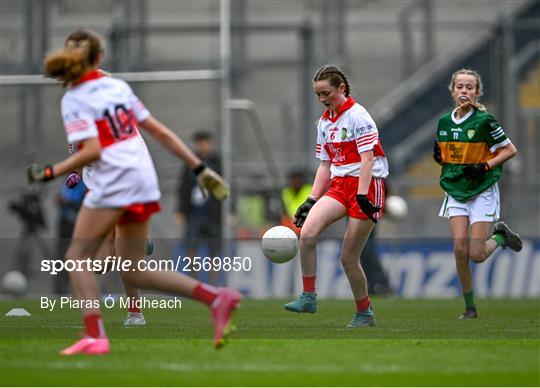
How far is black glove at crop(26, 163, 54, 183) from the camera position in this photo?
7.96 metres

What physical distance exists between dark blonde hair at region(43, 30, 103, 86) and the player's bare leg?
2874 millimetres

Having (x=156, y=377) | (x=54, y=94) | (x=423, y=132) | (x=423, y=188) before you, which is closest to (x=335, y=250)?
(x=423, y=188)

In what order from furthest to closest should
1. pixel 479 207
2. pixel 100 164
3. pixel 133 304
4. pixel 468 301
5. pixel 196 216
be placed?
pixel 196 216, pixel 468 301, pixel 479 207, pixel 133 304, pixel 100 164

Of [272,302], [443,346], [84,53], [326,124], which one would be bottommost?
[272,302]

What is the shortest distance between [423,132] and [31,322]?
1109cm

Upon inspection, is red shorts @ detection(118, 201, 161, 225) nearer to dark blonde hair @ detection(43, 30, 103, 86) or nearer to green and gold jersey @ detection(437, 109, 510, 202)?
dark blonde hair @ detection(43, 30, 103, 86)

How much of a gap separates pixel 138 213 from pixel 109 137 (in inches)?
19.8

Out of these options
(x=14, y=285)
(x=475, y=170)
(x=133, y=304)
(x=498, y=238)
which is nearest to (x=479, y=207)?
(x=475, y=170)

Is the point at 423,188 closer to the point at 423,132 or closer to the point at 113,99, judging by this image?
the point at 423,132

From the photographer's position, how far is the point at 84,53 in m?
8.05

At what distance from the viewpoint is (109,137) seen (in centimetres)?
799

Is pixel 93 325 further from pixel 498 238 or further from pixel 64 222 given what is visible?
pixel 64 222

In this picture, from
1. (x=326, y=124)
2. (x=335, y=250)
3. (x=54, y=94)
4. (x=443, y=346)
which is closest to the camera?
(x=443, y=346)

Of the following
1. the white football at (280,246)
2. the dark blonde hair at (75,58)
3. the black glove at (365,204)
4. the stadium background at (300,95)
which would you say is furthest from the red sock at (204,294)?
the stadium background at (300,95)
